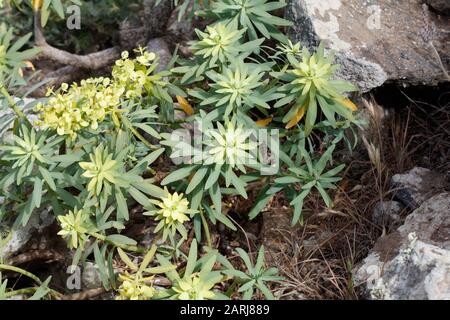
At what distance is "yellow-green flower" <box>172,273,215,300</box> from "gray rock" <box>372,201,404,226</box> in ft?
3.72

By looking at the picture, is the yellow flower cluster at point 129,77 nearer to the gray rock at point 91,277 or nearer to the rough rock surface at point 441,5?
the gray rock at point 91,277

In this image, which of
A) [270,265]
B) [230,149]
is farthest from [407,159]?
[230,149]

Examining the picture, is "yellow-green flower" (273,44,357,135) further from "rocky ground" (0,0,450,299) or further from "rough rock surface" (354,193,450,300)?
"rough rock surface" (354,193,450,300)

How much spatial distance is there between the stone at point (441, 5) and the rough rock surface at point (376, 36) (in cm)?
4

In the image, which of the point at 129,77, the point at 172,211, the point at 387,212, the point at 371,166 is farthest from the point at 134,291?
the point at 371,166

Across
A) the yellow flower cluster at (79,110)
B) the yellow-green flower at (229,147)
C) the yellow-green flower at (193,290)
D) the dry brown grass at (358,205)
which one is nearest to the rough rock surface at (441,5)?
the dry brown grass at (358,205)

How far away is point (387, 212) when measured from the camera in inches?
130

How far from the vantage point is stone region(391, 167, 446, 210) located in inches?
129

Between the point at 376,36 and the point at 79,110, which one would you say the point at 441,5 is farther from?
the point at 79,110

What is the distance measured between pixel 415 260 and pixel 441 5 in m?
1.67

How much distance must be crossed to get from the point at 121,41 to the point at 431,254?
276cm

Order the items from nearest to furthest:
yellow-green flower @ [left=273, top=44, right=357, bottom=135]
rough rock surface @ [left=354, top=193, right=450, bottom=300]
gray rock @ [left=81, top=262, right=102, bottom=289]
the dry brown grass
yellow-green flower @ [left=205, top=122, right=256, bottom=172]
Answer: rough rock surface @ [left=354, top=193, right=450, bottom=300] < yellow-green flower @ [left=205, top=122, right=256, bottom=172] < yellow-green flower @ [left=273, top=44, right=357, bottom=135] < the dry brown grass < gray rock @ [left=81, top=262, right=102, bottom=289]

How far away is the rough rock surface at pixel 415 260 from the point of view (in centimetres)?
257

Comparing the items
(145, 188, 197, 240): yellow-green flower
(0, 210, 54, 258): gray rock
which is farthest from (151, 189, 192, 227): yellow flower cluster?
(0, 210, 54, 258): gray rock
